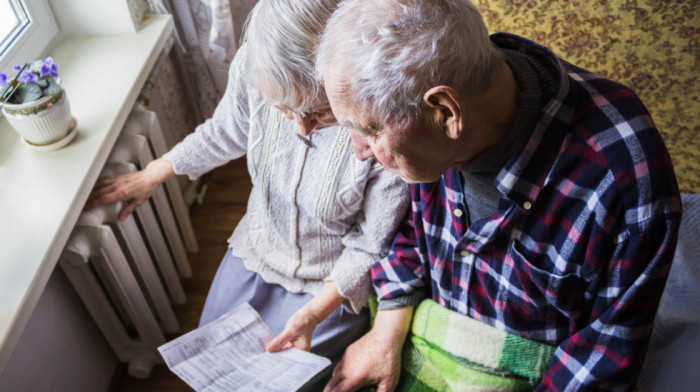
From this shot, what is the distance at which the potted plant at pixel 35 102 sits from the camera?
3.40 feet

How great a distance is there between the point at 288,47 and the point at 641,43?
3.07ft

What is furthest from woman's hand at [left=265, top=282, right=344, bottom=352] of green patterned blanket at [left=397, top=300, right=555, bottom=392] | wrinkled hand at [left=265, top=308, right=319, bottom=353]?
green patterned blanket at [left=397, top=300, right=555, bottom=392]

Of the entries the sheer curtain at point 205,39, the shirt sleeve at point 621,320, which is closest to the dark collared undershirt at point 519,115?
the shirt sleeve at point 621,320

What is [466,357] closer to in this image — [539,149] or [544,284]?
[544,284]

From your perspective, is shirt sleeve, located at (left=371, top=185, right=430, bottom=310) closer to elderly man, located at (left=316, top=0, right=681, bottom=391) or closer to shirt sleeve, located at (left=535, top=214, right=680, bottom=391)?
elderly man, located at (left=316, top=0, right=681, bottom=391)

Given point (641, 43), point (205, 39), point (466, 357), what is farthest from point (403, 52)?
point (205, 39)

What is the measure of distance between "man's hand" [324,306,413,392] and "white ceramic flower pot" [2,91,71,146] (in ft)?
2.52

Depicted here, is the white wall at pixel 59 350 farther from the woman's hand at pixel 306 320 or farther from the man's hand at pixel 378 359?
the man's hand at pixel 378 359

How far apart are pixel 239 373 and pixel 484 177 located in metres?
0.62

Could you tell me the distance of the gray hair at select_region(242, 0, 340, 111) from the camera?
807 millimetres

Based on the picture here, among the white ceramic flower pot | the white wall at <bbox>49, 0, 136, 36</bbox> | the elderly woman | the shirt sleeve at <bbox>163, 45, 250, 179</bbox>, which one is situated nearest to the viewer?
the elderly woman

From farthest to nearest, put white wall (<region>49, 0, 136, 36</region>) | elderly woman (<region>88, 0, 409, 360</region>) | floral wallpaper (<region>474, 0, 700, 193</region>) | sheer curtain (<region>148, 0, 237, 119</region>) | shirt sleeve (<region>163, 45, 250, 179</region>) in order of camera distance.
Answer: sheer curtain (<region>148, 0, 237, 119</region>) < white wall (<region>49, 0, 136, 36</region>) < floral wallpaper (<region>474, 0, 700, 193</region>) < shirt sleeve (<region>163, 45, 250, 179</region>) < elderly woman (<region>88, 0, 409, 360</region>)

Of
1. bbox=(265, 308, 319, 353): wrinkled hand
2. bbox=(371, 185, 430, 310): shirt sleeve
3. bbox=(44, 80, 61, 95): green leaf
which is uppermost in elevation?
bbox=(44, 80, 61, 95): green leaf

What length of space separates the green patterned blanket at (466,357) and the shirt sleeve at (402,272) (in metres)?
0.05
